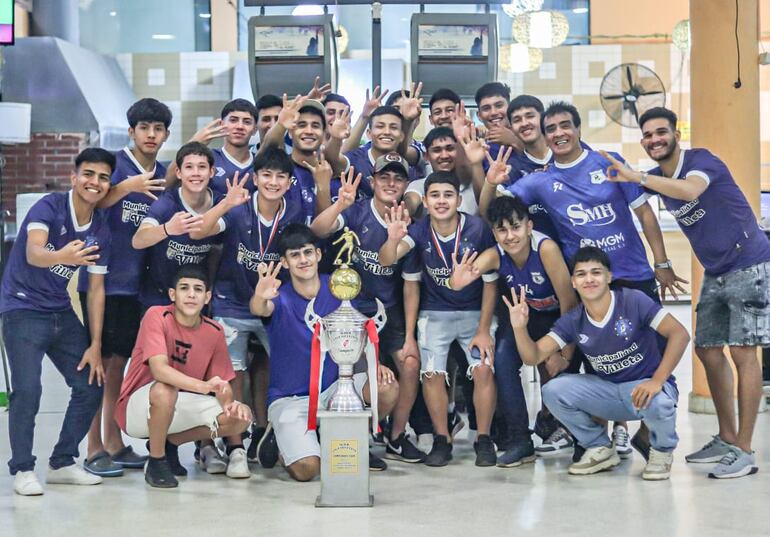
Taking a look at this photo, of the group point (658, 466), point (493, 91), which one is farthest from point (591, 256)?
A: point (493, 91)

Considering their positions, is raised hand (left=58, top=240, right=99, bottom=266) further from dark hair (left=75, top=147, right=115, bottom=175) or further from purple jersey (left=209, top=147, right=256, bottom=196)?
purple jersey (left=209, top=147, right=256, bottom=196)

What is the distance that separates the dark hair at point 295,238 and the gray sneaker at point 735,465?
75.8 inches

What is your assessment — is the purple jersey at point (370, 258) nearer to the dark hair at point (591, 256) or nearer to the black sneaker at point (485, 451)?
the black sneaker at point (485, 451)

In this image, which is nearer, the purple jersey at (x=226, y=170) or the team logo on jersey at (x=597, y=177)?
the team logo on jersey at (x=597, y=177)

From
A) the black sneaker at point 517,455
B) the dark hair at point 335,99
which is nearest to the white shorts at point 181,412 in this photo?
the black sneaker at point 517,455

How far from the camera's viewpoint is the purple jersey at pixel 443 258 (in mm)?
4953

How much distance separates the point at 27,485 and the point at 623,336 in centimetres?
247

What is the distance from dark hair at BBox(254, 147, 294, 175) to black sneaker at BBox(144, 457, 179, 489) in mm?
1303

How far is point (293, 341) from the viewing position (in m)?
4.72

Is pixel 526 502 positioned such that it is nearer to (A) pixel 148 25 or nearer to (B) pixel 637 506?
(B) pixel 637 506

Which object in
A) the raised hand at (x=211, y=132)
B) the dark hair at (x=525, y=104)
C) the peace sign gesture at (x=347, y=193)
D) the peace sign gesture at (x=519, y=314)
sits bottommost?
the peace sign gesture at (x=519, y=314)

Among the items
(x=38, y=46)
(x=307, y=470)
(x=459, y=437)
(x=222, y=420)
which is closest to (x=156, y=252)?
(x=222, y=420)

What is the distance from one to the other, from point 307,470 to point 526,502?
941mm

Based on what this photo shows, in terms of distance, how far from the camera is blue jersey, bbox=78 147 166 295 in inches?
189
